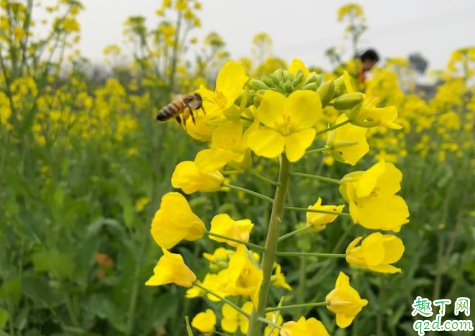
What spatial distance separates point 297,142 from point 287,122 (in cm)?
5

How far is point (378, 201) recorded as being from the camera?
1.10 meters

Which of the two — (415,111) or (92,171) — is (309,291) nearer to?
(415,111)

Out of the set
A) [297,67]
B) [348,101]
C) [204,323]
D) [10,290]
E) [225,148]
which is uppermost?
[297,67]

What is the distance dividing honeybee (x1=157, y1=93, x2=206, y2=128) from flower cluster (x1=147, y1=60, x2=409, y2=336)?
0.13 metres

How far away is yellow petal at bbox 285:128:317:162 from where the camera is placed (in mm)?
1046

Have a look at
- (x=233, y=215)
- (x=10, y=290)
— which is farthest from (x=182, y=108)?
(x=233, y=215)

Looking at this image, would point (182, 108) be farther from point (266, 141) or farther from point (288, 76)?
point (266, 141)

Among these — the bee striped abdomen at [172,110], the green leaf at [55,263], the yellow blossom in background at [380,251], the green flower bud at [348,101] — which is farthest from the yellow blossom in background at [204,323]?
the green leaf at [55,263]

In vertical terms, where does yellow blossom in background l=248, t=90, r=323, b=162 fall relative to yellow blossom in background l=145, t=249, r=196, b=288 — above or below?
above

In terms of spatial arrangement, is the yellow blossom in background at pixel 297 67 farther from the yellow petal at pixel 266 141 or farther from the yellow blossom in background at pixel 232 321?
the yellow blossom in background at pixel 232 321

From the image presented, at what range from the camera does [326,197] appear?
4.66 meters

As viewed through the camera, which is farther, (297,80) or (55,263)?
(55,263)

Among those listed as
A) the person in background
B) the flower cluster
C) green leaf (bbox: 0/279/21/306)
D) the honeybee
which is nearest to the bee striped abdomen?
the honeybee

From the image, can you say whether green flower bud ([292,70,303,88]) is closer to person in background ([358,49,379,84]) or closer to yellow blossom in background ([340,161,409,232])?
yellow blossom in background ([340,161,409,232])
